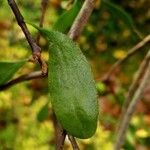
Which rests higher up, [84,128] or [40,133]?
[84,128]

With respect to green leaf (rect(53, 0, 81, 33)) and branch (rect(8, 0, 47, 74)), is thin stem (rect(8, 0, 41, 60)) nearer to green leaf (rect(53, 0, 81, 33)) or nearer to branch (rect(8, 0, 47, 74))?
branch (rect(8, 0, 47, 74))

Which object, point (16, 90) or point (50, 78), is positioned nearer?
point (50, 78)

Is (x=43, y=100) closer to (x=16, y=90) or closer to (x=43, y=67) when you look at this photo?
(x=16, y=90)

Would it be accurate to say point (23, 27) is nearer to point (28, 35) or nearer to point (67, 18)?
point (28, 35)

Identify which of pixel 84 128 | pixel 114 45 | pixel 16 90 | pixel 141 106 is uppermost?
pixel 84 128

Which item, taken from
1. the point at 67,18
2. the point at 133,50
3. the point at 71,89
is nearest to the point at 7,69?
the point at 67,18

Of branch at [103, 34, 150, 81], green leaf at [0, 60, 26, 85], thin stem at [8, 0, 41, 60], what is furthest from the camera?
branch at [103, 34, 150, 81]

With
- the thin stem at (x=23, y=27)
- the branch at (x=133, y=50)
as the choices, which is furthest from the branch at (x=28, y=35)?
the branch at (x=133, y=50)

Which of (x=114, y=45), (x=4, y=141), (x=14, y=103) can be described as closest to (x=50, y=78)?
(x=4, y=141)

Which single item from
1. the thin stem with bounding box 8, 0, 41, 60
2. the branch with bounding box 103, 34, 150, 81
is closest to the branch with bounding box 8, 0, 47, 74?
the thin stem with bounding box 8, 0, 41, 60
